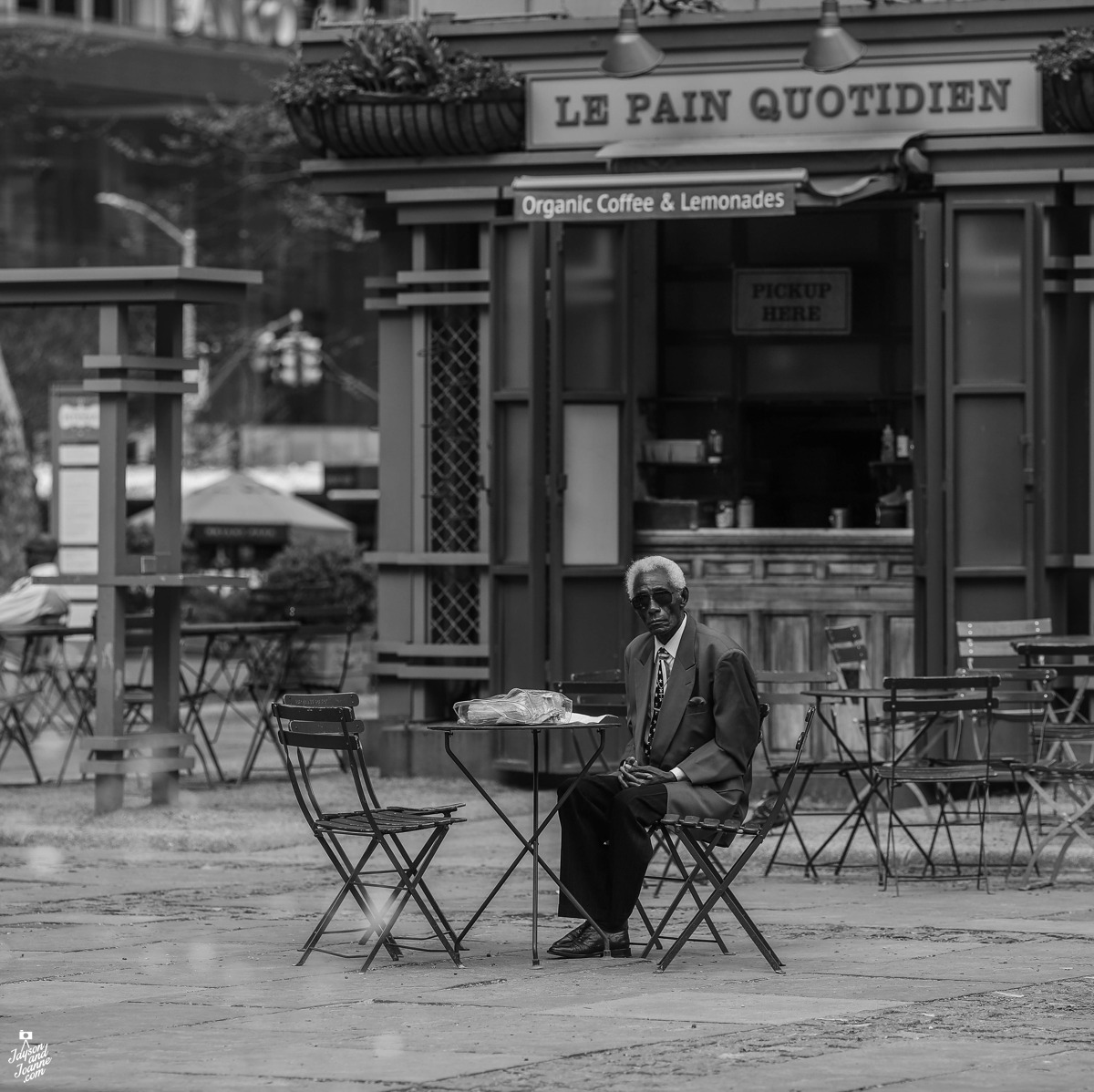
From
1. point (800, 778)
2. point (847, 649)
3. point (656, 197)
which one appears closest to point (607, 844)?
point (847, 649)

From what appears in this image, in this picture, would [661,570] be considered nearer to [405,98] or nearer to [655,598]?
[655,598]

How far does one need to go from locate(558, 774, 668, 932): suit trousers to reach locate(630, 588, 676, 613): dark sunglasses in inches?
24.8

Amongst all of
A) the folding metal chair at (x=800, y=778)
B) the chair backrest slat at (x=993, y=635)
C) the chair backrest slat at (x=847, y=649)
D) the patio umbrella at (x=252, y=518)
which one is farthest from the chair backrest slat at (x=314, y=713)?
the patio umbrella at (x=252, y=518)

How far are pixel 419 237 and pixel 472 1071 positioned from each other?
8.83 meters

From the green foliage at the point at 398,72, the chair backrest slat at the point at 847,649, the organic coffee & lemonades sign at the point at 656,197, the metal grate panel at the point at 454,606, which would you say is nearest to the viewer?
the chair backrest slat at the point at 847,649

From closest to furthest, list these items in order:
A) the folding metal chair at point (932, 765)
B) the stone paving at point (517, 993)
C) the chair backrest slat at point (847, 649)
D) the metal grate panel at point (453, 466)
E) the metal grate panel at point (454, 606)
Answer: the stone paving at point (517, 993), the folding metal chair at point (932, 765), the chair backrest slat at point (847, 649), the metal grate panel at point (453, 466), the metal grate panel at point (454, 606)

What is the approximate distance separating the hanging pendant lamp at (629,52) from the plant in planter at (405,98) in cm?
84

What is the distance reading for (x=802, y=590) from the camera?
46.4ft

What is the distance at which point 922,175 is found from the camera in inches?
539

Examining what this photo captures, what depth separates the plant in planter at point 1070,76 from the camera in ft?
43.2

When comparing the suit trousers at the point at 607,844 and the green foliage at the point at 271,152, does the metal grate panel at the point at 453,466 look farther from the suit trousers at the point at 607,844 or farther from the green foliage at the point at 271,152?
the green foliage at the point at 271,152

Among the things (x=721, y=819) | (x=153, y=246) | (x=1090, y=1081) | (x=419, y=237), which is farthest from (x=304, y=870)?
(x=153, y=246)

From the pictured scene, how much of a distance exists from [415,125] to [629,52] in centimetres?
152

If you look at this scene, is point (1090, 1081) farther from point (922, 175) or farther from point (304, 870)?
point (922, 175)
